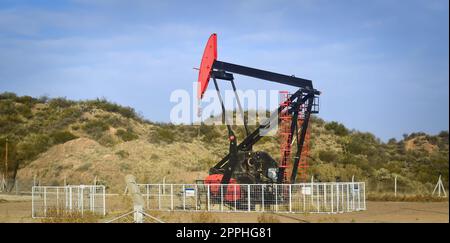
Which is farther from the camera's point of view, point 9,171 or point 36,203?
point 9,171

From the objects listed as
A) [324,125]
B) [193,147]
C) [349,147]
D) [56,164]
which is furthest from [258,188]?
[324,125]

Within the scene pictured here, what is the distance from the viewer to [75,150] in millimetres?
48094

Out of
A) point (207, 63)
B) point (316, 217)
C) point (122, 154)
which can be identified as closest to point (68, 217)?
point (316, 217)

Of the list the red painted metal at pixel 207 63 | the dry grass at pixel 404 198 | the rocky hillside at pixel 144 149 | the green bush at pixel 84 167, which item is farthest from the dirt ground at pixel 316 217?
the green bush at pixel 84 167

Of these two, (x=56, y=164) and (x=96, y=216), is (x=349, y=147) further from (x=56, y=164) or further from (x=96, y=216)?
(x=96, y=216)

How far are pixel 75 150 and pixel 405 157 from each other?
32235mm

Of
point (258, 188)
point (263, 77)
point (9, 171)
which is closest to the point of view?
point (258, 188)

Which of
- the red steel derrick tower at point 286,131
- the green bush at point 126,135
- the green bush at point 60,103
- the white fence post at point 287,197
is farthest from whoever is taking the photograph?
the green bush at point 60,103

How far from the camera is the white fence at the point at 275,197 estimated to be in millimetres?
22797

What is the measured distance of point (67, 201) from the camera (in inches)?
880

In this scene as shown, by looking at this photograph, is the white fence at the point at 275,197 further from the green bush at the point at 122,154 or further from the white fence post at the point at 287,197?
the green bush at the point at 122,154

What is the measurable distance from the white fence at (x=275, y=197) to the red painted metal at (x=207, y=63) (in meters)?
4.12

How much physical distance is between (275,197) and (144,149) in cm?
2733

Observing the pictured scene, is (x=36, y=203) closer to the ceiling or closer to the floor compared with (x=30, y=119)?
closer to the floor
